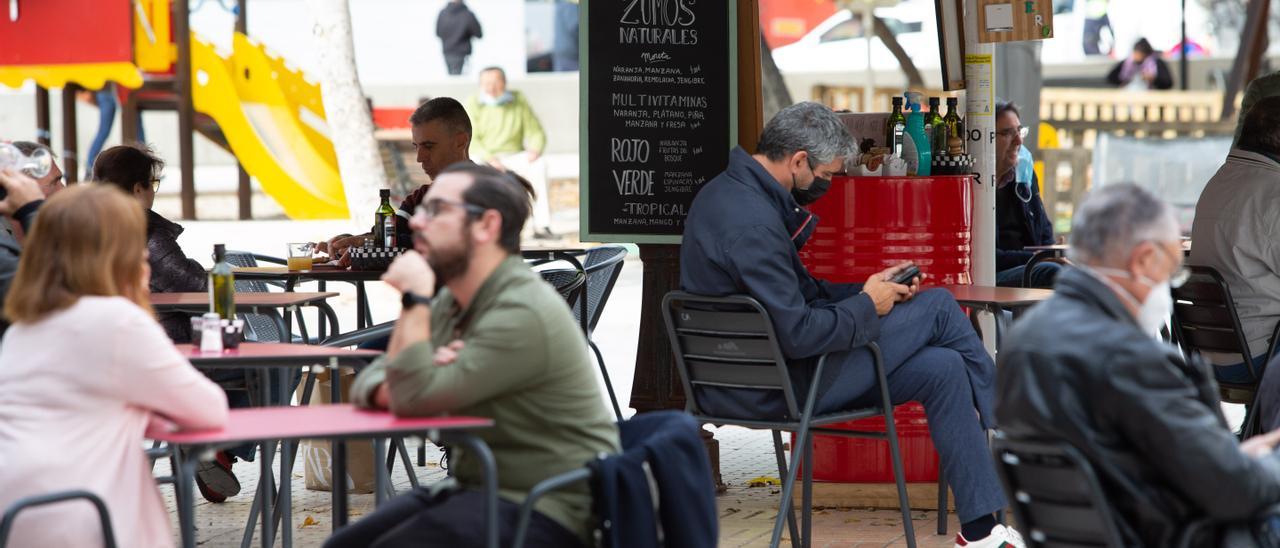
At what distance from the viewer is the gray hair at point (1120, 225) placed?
294cm

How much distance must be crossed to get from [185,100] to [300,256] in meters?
10.5

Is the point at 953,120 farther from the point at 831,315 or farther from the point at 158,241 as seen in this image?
the point at 158,241

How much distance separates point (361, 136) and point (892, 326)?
12.3 metres

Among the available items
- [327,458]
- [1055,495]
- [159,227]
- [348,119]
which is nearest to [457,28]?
[348,119]

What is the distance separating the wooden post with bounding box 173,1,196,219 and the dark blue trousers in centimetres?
1098

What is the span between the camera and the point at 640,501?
306cm

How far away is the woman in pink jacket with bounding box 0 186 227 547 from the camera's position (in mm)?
3072

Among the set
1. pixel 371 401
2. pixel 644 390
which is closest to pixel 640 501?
pixel 371 401

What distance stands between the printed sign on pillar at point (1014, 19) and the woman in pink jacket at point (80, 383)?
356cm

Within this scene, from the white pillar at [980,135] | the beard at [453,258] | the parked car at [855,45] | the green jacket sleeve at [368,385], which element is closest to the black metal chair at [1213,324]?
the white pillar at [980,135]

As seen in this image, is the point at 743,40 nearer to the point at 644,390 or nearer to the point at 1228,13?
the point at 644,390

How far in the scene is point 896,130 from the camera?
A: 5.61m

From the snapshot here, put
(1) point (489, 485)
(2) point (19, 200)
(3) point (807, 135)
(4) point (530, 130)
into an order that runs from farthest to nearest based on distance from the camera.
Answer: (4) point (530, 130), (3) point (807, 135), (2) point (19, 200), (1) point (489, 485)

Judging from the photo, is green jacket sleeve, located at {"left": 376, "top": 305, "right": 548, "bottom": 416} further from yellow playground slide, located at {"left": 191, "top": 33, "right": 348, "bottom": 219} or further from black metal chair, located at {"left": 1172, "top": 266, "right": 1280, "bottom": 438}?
yellow playground slide, located at {"left": 191, "top": 33, "right": 348, "bottom": 219}
